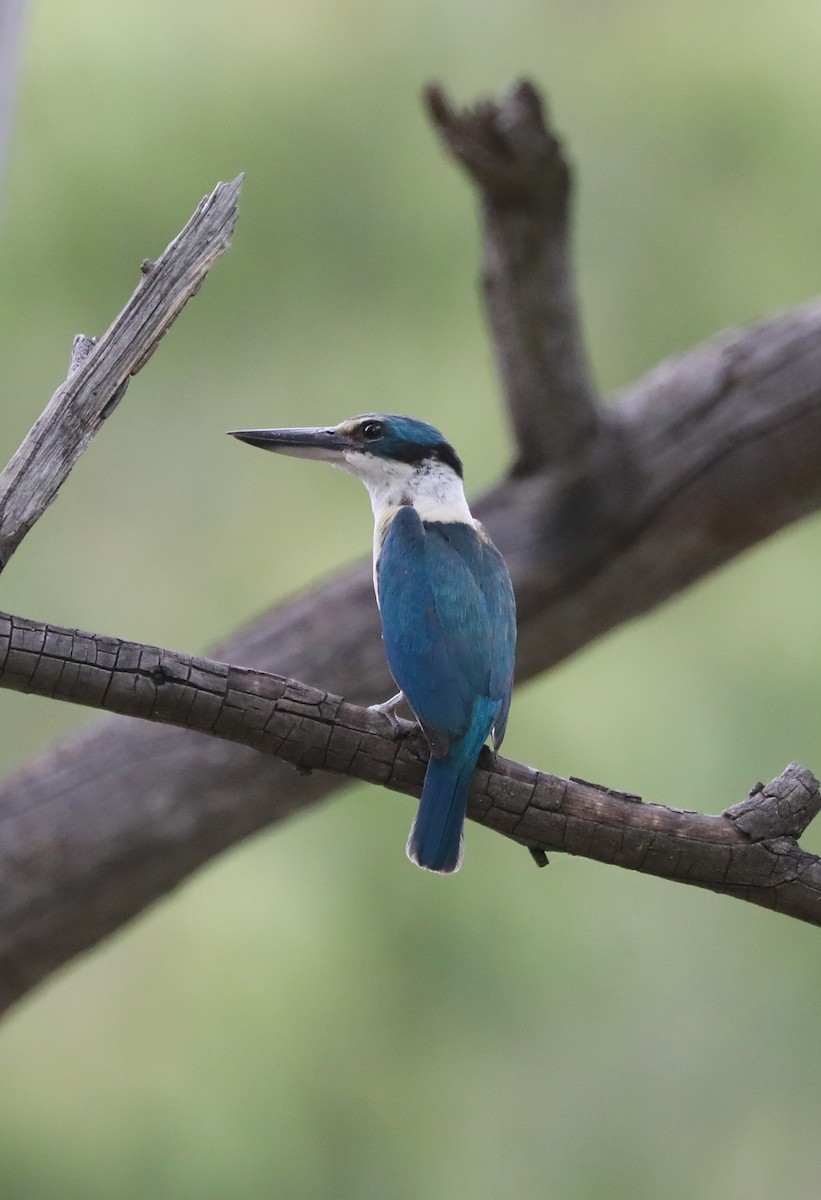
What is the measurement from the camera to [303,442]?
2496mm

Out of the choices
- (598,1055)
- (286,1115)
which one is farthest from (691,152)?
(286,1115)

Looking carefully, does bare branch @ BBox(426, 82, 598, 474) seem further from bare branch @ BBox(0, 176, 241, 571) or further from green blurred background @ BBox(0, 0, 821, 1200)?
green blurred background @ BBox(0, 0, 821, 1200)

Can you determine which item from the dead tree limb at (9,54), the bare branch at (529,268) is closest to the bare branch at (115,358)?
the bare branch at (529,268)

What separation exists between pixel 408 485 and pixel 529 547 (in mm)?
978

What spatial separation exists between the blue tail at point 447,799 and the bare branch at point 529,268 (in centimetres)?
162

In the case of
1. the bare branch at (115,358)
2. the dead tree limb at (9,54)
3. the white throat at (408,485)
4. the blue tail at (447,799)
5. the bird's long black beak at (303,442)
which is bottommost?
the blue tail at (447,799)

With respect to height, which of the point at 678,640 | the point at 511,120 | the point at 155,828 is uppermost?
the point at 678,640

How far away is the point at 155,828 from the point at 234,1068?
234 cm

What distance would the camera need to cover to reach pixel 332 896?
5707 mm

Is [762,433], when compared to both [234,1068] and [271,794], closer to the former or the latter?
[271,794]

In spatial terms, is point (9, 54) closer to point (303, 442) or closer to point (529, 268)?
point (529, 268)

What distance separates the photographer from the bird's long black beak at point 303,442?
7.83 feet

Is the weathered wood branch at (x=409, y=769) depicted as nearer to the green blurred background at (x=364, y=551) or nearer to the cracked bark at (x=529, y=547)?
the cracked bark at (x=529, y=547)

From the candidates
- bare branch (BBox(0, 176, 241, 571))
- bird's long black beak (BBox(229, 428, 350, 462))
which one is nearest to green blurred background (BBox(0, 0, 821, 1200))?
bird's long black beak (BBox(229, 428, 350, 462))
